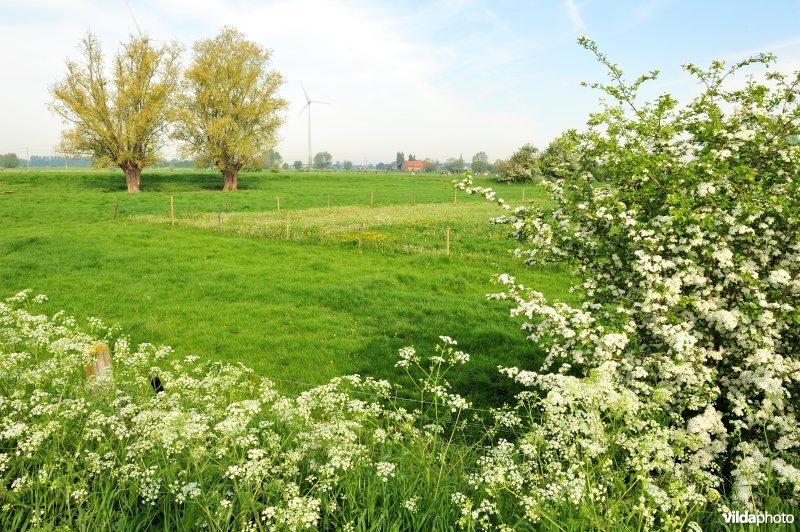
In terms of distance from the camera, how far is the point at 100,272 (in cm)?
2081

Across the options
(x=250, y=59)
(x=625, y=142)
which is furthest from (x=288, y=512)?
(x=250, y=59)

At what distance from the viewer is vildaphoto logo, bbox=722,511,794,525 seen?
4.54m

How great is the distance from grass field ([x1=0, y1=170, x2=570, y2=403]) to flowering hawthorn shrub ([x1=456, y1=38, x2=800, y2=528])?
1.71 metres

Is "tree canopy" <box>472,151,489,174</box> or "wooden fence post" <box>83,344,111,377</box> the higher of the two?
"tree canopy" <box>472,151,489,174</box>

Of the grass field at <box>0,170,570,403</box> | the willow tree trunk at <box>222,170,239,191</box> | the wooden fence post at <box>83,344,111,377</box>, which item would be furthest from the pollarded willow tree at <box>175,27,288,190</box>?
the wooden fence post at <box>83,344,111,377</box>

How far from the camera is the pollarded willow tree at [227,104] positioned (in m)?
62.1

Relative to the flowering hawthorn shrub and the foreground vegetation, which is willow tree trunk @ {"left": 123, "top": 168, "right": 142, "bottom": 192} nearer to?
the foreground vegetation

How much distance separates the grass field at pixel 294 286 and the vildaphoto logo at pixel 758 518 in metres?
5.64

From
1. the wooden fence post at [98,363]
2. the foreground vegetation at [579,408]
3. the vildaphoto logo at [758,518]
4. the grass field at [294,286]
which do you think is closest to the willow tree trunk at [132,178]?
the grass field at [294,286]

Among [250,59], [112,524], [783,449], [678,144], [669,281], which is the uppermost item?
[250,59]

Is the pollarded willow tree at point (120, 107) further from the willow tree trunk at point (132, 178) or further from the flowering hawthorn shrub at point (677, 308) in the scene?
the flowering hawthorn shrub at point (677, 308)

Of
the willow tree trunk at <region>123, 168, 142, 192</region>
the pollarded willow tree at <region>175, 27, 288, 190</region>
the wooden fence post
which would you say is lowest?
the wooden fence post

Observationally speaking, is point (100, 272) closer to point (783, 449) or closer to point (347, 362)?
point (347, 362)

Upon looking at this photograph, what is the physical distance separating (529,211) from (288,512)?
6670 mm
